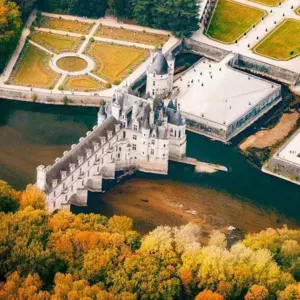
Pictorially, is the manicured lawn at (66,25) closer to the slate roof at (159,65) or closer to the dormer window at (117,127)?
the slate roof at (159,65)

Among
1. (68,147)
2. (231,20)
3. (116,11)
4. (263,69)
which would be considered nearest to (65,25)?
(116,11)

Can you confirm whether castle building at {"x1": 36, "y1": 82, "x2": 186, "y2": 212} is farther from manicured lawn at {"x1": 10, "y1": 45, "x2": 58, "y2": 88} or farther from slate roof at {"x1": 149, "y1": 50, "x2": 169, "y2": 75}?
manicured lawn at {"x1": 10, "y1": 45, "x2": 58, "y2": 88}

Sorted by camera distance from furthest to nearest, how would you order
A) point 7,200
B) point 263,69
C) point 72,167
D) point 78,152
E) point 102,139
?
point 263,69, point 102,139, point 78,152, point 72,167, point 7,200

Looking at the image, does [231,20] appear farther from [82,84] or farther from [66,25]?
[82,84]

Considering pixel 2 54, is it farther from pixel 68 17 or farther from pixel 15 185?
pixel 15 185

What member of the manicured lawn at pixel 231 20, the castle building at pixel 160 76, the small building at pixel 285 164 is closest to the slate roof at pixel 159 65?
the castle building at pixel 160 76

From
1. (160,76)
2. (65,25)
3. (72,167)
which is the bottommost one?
(72,167)

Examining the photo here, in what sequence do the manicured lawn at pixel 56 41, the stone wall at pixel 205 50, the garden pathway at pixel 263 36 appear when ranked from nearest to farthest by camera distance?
the manicured lawn at pixel 56 41, the garden pathway at pixel 263 36, the stone wall at pixel 205 50

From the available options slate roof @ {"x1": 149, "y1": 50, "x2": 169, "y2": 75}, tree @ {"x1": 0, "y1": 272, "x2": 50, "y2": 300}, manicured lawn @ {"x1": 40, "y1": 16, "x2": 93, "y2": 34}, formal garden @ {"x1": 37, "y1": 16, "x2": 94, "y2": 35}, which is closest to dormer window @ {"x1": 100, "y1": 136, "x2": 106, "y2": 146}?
slate roof @ {"x1": 149, "y1": 50, "x2": 169, "y2": 75}
